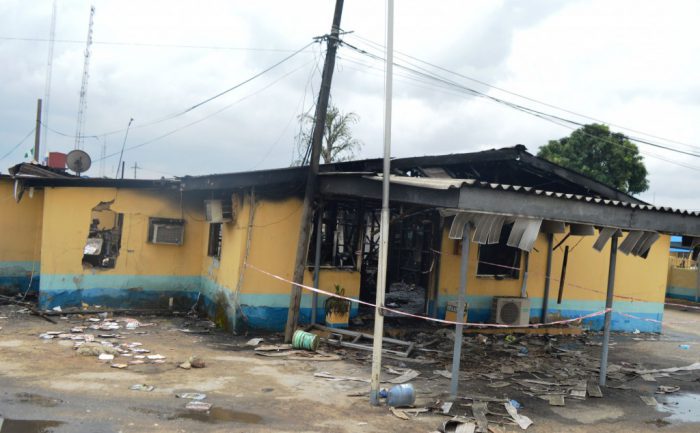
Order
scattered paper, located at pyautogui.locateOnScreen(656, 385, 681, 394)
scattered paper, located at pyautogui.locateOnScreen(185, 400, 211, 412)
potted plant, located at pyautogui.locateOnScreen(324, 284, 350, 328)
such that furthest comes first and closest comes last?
potted plant, located at pyautogui.locateOnScreen(324, 284, 350, 328), scattered paper, located at pyautogui.locateOnScreen(656, 385, 681, 394), scattered paper, located at pyautogui.locateOnScreen(185, 400, 211, 412)

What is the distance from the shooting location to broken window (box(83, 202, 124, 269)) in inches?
501

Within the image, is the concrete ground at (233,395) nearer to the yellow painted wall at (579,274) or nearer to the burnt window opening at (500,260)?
the yellow painted wall at (579,274)

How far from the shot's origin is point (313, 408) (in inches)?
270

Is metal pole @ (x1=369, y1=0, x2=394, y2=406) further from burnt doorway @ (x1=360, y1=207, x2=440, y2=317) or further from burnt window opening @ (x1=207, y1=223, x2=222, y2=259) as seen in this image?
burnt window opening @ (x1=207, y1=223, x2=222, y2=259)

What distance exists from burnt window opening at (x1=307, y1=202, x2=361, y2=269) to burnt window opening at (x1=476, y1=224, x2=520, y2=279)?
3361 mm

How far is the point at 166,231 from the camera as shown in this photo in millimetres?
13172

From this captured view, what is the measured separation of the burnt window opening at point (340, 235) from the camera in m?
12.0

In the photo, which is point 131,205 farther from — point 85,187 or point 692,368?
point 692,368

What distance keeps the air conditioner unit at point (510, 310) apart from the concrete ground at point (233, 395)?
2.82 m

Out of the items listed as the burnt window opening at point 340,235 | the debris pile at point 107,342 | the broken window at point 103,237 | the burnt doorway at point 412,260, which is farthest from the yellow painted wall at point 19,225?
the burnt doorway at point 412,260

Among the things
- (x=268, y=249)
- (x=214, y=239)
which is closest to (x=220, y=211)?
(x=268, y=249)

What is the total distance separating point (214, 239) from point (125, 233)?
6.80ft

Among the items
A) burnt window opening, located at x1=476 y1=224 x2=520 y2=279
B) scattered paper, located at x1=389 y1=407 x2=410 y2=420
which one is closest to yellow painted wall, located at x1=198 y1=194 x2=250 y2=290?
scattered paper, located at x1=389 y1=407 x2=410 y2=420

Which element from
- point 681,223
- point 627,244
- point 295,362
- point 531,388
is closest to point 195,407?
point 295,362
